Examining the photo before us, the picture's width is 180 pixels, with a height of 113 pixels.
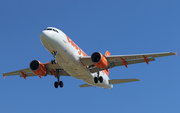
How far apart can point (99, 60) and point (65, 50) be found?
430 centimetres

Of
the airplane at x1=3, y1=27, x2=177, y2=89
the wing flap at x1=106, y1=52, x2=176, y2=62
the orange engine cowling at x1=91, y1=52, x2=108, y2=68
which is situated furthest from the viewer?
the orange engine cowling at x1=91, y1=52, x2=108, y2=68

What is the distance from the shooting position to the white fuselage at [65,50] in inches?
1073

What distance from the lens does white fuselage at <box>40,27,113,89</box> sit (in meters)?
27.2

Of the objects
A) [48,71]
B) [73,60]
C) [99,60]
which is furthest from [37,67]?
[99,60]

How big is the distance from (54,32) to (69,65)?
429 centimetres

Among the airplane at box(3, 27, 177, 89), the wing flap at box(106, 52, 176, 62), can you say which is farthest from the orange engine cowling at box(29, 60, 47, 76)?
the wing flap at box(106, 52, 176, 62)

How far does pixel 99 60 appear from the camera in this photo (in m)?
30.1

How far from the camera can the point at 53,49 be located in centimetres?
2775

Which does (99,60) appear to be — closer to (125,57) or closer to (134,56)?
(125,57)

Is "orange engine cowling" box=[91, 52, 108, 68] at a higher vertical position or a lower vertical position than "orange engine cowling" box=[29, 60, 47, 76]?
lower

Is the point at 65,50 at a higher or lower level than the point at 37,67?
lower

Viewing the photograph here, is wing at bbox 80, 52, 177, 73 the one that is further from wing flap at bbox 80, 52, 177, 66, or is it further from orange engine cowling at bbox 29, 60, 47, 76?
orange engine cowling at bbox 29, 60, 47, 76

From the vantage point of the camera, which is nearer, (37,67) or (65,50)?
(65,50)

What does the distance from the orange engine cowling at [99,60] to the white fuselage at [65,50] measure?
1.53 m
